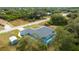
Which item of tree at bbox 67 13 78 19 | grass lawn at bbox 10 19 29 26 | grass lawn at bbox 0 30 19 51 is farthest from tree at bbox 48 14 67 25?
grass lawn at bbox 0 30 19 51

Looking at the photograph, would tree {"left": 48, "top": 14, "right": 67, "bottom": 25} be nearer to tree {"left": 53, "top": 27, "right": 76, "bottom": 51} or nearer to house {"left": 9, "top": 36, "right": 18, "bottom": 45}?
tree {"left": 53, "top": 27, "right": 76, "bottom": 51}

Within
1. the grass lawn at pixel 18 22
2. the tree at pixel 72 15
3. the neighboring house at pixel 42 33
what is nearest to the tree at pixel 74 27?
the tree at pixel 72 15

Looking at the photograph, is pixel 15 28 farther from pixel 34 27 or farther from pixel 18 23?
pixel 34 27

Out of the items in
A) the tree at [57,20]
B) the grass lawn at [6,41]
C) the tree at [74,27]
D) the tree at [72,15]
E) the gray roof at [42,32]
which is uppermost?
the tree at [72,15]

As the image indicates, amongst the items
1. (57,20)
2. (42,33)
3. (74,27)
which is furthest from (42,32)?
(74,27)

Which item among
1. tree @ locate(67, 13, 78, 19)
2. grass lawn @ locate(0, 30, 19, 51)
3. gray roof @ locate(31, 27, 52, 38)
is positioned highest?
tree @ locate(67, 13, 78, 19)

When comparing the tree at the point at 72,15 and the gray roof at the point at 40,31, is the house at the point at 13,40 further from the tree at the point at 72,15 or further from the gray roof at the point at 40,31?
the tree at the point at 72,15

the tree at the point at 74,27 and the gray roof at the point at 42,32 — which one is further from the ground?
the tree at the point at 74,27
